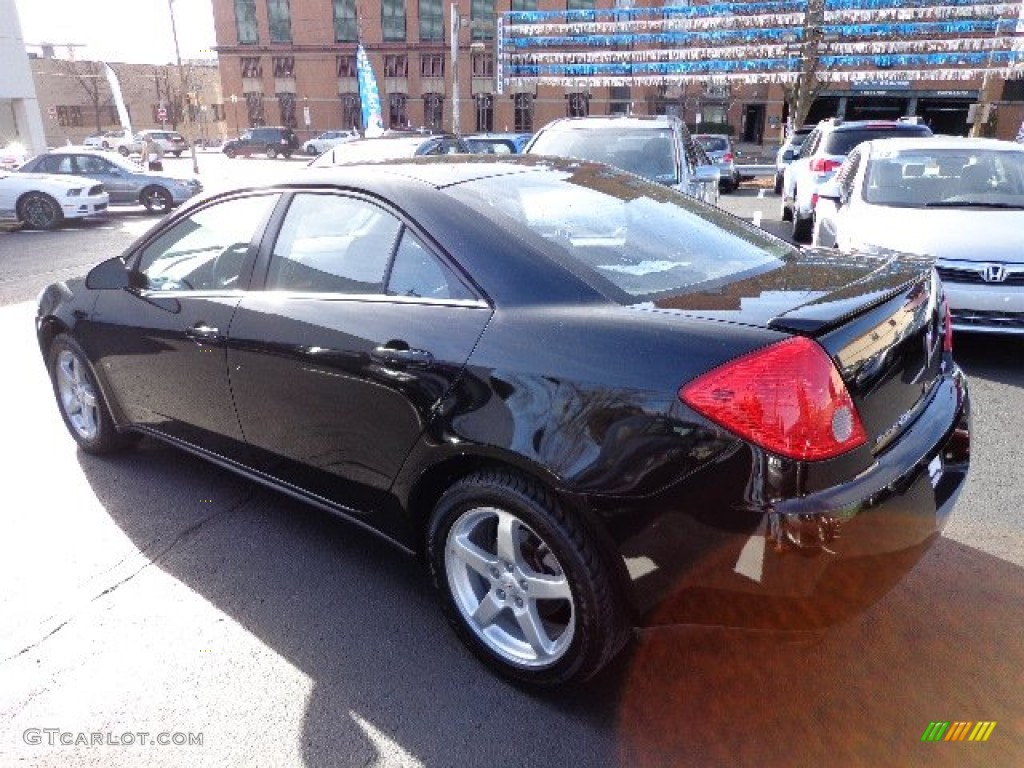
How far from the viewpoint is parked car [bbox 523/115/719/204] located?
314 inches

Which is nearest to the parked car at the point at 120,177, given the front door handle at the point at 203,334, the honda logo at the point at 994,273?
the front door handle at the point at 203,334

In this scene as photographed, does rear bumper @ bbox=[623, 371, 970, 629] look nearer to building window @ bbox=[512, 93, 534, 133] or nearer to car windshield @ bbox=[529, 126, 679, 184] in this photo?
car windshield @ bbox=[529, 126, 679, 184]

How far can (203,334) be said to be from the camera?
314 cm

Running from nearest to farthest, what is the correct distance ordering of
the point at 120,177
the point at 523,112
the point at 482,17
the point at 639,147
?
the point at 639,147 → the point at 120,177 → the point at 482,17 → the point at 523,112

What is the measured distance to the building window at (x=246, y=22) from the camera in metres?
55.9

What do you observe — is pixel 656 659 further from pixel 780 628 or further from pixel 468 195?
pixel 468 195

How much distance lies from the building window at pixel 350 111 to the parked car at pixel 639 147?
52049 mm

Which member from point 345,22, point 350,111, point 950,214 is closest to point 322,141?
point 350,111

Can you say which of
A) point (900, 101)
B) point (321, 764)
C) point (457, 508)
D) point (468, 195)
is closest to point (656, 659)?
point (457, 508)

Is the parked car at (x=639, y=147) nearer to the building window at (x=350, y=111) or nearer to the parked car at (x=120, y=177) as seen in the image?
the parked car at (x=120, y=177)

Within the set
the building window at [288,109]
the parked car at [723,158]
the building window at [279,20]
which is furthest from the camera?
the building window at [288,109]

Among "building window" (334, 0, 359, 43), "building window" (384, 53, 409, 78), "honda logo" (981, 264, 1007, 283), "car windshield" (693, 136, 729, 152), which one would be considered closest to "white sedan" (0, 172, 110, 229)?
"honda logo" (981, 264, 1007, 283)

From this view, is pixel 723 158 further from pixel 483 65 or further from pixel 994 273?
pixel 483 65

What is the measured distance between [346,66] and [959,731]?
201ft
